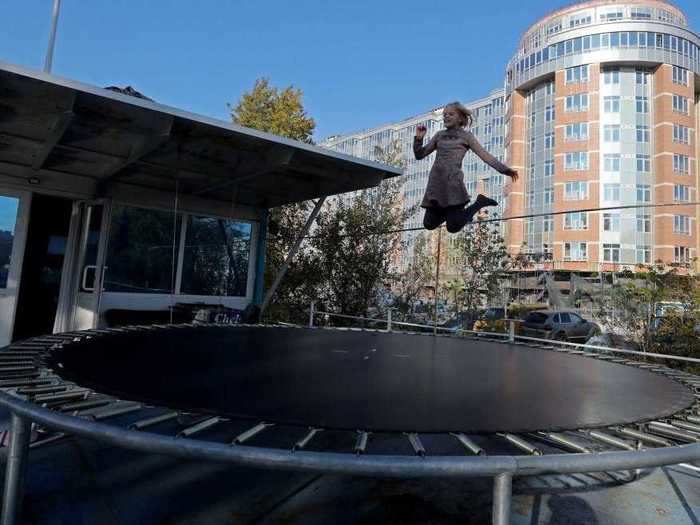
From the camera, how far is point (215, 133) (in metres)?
3.23

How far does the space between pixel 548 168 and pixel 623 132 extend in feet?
13.3

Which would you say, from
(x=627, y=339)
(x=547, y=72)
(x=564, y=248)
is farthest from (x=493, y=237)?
(x=547, y=72)

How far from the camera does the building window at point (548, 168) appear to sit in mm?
25938

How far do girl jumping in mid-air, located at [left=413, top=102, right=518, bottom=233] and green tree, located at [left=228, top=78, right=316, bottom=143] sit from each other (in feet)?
24.9

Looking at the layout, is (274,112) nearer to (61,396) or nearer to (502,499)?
(61,396)

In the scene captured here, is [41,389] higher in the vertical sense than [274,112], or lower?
lower

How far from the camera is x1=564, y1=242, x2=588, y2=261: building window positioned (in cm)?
2445

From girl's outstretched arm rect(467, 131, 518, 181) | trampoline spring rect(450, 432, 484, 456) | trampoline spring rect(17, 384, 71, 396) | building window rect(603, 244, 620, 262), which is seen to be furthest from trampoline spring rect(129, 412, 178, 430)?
building window rect(603, 244, 620, 262)

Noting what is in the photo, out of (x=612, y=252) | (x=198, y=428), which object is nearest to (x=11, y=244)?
(x=198, y=428)

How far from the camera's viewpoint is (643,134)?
2455 centimetres

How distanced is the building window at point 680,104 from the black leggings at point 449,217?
93.8 feet

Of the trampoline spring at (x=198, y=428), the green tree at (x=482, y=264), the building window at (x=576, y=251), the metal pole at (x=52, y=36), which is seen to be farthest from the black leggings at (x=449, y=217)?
the building window at (x=576, y=251)

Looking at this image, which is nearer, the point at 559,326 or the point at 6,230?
the point at 6,230

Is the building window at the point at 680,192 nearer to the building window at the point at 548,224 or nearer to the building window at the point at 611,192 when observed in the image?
the building window at the point at 611,192
